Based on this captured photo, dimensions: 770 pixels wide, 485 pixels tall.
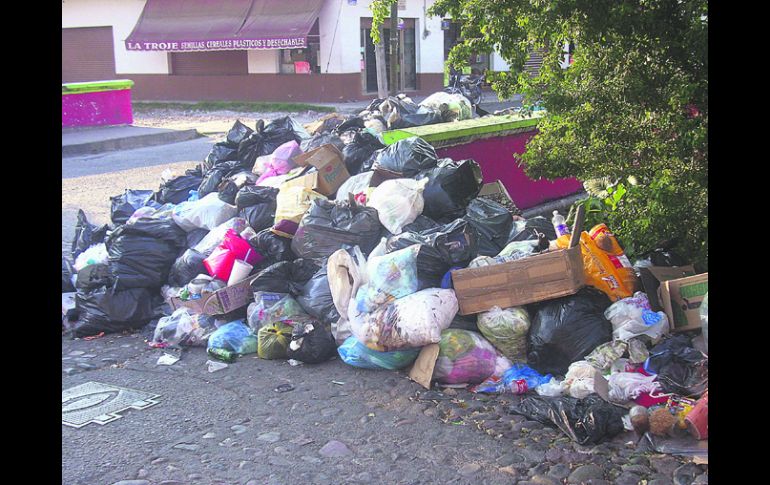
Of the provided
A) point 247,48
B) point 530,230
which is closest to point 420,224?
point 530,230

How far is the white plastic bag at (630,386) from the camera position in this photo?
3.75m

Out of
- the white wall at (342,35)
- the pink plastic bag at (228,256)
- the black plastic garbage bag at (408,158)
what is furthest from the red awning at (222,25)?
the pink plastic bag at (228,256)

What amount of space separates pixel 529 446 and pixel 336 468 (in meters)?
0.89

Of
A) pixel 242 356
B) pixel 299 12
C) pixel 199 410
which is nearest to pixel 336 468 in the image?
pixel 199 410

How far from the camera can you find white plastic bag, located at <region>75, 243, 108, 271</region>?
6.00 metres

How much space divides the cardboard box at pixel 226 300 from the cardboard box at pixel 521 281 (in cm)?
A: 155

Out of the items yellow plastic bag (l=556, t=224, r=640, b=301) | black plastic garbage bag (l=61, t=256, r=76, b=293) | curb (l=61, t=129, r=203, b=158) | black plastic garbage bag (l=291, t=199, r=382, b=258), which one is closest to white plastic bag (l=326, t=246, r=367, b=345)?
black plastic garbage bag (l=291, t=199, r=382, b=258)

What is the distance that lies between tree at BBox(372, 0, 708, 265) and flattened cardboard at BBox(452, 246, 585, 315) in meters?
Result: 0.41

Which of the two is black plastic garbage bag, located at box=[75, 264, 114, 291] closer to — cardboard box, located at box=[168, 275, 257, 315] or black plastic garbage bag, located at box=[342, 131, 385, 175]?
cardboard box, located at box=[168, 275, 257, 315]

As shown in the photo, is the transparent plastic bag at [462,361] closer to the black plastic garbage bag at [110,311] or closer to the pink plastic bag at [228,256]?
the pink plastic bag at [228,256]

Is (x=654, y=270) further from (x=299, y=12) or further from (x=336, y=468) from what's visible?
(x=299, y=12)
